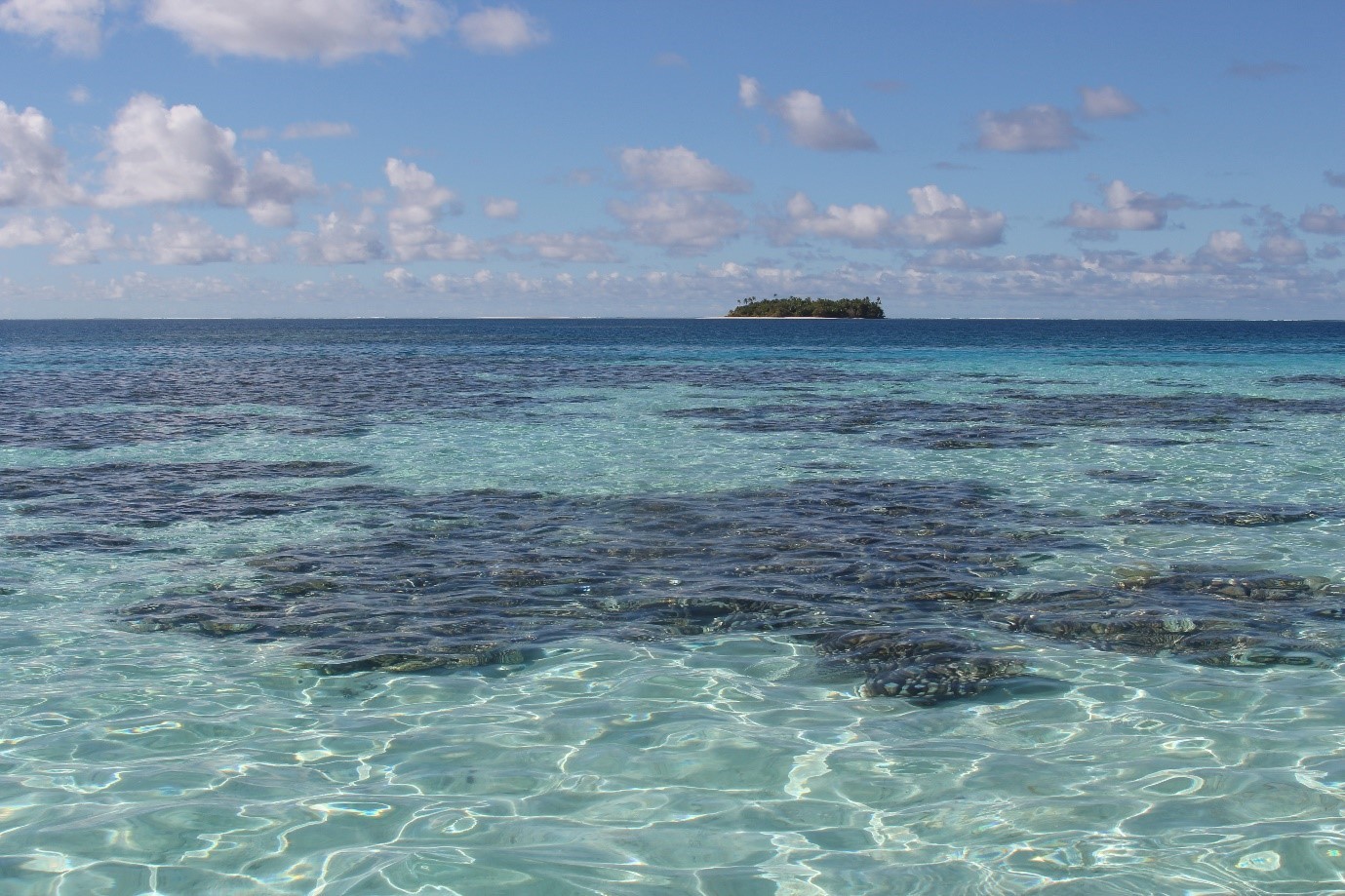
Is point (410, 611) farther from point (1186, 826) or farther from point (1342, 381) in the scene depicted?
point (1342, 381)

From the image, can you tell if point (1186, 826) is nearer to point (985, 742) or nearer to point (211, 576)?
point (985, 742)

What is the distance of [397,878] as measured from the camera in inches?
235

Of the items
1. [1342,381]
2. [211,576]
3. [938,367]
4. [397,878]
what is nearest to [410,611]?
[211,576]

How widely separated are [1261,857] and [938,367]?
55.5 metres

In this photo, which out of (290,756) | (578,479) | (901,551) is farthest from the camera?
(578,479)

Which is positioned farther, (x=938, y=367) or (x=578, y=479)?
(x=938, y=367)

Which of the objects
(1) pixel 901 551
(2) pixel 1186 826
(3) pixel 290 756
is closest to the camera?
(2) pixel 1186 826

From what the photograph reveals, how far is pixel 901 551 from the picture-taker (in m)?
13.1

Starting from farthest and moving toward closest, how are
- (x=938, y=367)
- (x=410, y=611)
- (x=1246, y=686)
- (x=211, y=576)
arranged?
(x=938, y=367), (x=211, y=576), (x=410, y=611), (x=1246, y=686)

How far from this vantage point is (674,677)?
8992 mm

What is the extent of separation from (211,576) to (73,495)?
722 centimetres

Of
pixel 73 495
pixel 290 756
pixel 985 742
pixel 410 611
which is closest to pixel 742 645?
pixel 985 742

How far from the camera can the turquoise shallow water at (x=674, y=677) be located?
6215 millimetres

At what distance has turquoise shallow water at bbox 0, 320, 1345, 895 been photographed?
6.21 metres
